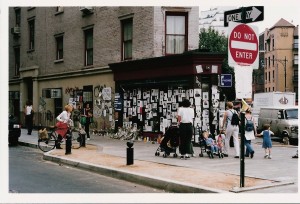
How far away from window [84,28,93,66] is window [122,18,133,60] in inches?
112

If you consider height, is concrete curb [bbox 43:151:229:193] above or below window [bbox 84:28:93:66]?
below

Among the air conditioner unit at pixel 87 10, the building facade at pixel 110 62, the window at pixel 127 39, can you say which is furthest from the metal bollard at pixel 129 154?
the air conditioner unit at pixel 87 10

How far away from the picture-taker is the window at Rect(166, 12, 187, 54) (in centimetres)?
1958

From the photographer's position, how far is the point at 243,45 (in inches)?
336

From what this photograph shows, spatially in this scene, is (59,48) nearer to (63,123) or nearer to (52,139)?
(52,139)

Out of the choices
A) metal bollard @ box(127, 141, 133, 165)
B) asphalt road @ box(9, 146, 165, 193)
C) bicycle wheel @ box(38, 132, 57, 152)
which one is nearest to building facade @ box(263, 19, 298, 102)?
bicycle wheel @ box(38, 132, 57, 152)

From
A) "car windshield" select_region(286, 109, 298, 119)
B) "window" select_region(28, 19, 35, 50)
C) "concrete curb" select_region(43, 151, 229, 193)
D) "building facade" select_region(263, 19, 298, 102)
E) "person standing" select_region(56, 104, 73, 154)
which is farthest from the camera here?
"building facade" select_region(263, 19, 298, 102)

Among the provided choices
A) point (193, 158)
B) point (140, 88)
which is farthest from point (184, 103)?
point (140, 88)

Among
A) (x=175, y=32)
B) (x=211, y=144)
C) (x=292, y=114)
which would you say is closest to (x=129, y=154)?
(x=211, y=144)

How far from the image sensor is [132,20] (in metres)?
20.7

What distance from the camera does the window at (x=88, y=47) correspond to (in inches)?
930

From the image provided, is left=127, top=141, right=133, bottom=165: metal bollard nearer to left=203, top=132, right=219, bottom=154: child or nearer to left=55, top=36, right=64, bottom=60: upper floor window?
left=203, top=132, right=219, bottom=154: child

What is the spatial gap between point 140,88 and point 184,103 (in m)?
7.27

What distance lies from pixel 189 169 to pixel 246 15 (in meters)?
4.41
